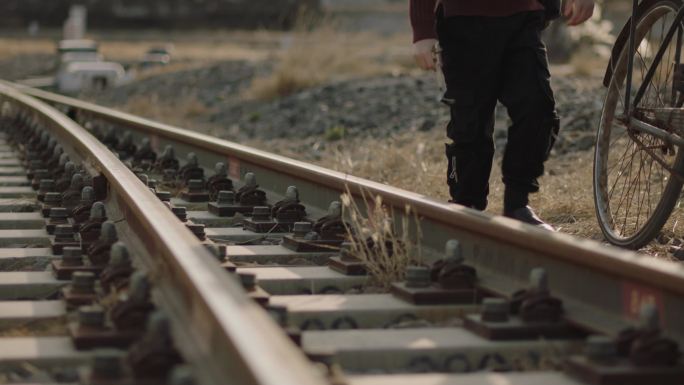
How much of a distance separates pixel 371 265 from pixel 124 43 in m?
50.3

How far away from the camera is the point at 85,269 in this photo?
4.69 m

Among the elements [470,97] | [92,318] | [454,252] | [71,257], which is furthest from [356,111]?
[92,318]

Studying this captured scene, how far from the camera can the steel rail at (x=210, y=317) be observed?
2783mm

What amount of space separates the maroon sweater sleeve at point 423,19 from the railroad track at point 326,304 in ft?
2.38

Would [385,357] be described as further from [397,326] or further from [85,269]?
[85,269]

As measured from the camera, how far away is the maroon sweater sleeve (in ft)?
20.4

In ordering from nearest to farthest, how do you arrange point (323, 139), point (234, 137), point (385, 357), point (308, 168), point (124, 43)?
1. point (385, 357)
2. point (308, 168)
3. point (323, 139)
4. point (234, 137)
5. point (124, 43)

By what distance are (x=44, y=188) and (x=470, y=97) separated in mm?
2541

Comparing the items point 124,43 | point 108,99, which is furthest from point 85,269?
point 124,43

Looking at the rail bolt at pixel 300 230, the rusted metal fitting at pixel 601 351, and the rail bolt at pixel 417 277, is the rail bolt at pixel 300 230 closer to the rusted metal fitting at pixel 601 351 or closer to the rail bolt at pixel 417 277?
the rail bolt at pixel 417 277

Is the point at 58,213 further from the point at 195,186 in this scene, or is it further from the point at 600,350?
the point at 600,350

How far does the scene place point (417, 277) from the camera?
14.6 ft

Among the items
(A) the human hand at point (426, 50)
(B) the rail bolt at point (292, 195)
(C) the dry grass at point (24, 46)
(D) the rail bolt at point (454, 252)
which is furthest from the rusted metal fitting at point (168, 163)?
(C) the dry grass at point (24, 46)

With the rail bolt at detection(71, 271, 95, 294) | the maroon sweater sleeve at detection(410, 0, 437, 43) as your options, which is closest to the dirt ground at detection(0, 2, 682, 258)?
the maroon sweater sleeve at detection(410, 0, 437, 43)
